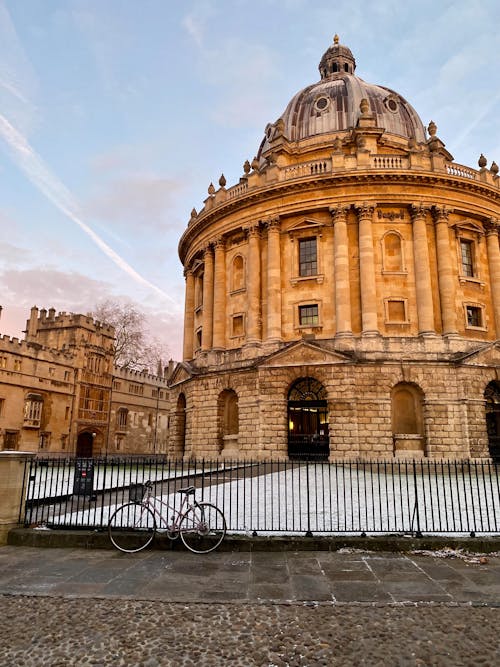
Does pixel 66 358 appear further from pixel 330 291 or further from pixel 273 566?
pixel 273 566

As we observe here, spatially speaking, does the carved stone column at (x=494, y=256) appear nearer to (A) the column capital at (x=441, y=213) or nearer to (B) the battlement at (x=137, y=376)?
(A) the column capital at (x=441, y=213)

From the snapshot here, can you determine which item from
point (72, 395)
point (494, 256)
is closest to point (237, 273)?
point (494, 256)

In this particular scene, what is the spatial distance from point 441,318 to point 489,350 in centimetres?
300

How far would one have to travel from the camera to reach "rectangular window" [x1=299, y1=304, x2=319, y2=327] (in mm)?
27516

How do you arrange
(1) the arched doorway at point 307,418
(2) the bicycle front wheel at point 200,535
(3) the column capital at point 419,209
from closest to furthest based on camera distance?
(2) the bicycle front wheel at point 200,535 < (1) the arched doorway at point 307,418 < (3) the column capital at point 419,209

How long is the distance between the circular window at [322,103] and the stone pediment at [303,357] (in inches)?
834

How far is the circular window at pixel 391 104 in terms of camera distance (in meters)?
36.8

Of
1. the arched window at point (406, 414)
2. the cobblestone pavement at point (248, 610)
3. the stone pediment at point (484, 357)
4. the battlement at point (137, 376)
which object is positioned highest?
the battlement at point (137, 376)

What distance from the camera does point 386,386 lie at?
958 inches

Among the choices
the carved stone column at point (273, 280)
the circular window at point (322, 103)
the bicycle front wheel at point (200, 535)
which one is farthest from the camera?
the circular window at point (322, 103)

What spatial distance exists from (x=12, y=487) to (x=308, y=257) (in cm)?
2255

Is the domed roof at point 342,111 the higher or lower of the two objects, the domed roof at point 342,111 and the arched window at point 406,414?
the higher

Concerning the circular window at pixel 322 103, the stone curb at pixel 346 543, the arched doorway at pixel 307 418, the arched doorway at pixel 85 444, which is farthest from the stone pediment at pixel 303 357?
the arched doorway at pixel 85 444

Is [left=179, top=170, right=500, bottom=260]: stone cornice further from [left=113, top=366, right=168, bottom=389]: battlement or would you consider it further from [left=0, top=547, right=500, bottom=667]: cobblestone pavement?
[left=113, top=366, right=168, bottom=389]: battlement
